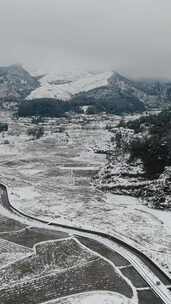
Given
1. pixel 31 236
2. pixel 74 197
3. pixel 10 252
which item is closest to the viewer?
pixel 10 252

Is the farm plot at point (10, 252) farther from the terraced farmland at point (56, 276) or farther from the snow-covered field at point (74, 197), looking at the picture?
the snow-covered field at point (74, 197)

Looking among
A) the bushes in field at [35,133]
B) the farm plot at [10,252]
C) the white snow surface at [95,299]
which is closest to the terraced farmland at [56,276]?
the white snow surface at [95,299]

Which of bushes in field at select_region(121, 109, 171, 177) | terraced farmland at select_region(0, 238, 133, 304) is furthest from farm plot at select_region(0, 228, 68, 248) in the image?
bushes in field at select_region(121, 109, 171, 177)

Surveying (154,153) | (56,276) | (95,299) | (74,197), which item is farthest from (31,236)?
(154,153)

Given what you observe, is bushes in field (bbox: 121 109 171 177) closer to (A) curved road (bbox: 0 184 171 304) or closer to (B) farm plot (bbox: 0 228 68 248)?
(A) curved road (bbox: 0 184 171 304)

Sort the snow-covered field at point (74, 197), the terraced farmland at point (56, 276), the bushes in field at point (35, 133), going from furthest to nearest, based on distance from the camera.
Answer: the bushes in field at point (35, 133) → the snow-covered field at point (74, 197) → the terraced farmland at point (56, 276)

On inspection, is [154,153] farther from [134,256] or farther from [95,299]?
[95,299]
